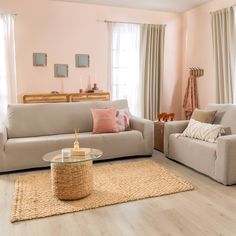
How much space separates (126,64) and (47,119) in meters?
2.32

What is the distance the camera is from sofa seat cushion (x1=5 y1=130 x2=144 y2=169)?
3.47 metres

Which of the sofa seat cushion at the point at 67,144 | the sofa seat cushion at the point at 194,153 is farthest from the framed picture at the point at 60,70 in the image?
the sofa seat cushion at the point at 194,153

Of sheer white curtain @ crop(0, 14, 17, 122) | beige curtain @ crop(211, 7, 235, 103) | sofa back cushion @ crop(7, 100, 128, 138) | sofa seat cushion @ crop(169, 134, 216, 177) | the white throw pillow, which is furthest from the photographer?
sheer white curtain @ crop(0, 14, 17, 122)

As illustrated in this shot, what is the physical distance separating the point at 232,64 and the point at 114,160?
251 centimetres

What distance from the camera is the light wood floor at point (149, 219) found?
213 centimetres

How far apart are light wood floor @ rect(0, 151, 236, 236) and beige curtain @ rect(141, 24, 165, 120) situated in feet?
10.5

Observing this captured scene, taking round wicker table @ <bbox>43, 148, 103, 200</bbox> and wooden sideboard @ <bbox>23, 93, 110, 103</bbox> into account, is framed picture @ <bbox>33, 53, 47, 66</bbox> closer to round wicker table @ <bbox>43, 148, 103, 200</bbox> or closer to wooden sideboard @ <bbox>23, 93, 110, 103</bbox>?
wooden sideboard @ <bbox>23, 93, 110, 103</bbox>

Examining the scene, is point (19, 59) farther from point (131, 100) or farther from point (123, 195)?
point (123, 195)

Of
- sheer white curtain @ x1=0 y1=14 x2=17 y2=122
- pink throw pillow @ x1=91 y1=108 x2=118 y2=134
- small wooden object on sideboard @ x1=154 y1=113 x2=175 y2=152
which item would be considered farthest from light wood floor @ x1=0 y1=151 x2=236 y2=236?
sheer white curtain @ x1=0 y1=14 x2=17 y2=122

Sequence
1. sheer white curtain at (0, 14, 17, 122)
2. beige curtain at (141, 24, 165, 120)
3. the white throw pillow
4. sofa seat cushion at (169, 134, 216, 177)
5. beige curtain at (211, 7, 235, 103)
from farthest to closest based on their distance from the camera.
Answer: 1. beige curtain at (141, 24, 165, 120)
2. sheer white curtain at (0, 14, 17, 122)
3. beige curtain at (211, 7, 235, 103)
4. the white throw pillow
5. sofa seat cushion at (169, 134, 216, 177)

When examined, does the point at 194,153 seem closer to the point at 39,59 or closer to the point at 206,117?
the point at 206,117

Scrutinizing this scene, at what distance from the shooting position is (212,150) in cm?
316

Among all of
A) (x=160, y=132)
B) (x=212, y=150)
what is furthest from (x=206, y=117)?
(x=160, y=132)

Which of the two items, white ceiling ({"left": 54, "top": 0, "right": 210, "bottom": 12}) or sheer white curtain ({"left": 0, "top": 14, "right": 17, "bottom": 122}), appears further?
white ceiling ({"left": 54, "top": 0, "right": 210, "bottom": 12})
